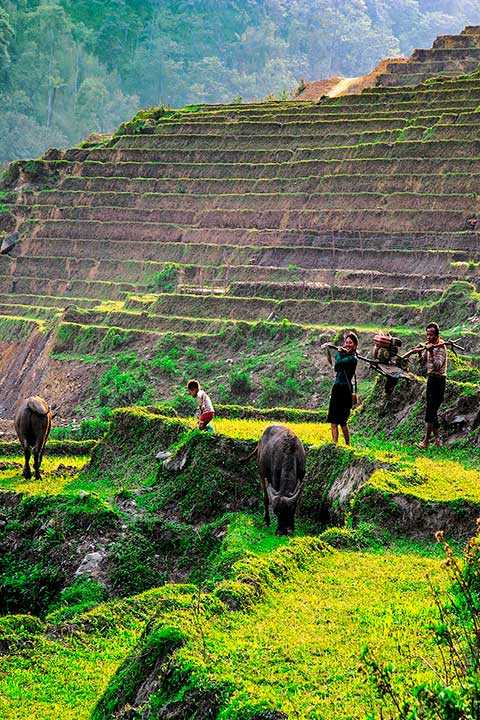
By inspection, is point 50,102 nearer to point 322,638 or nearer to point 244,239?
point 244,239

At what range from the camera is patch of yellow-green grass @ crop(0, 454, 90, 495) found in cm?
1886

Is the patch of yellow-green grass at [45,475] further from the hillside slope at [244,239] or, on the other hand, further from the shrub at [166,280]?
the shrub at [166,280]

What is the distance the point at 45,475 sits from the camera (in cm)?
2119

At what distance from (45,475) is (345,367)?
241 inches

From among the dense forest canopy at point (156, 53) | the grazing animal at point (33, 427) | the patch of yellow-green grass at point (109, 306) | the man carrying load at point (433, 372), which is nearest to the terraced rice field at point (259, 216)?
the patch of yellow-green grass at point (109, 306)

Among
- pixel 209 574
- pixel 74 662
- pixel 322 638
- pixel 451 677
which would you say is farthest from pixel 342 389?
pixel 451 677

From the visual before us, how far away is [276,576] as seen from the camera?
1241 cm

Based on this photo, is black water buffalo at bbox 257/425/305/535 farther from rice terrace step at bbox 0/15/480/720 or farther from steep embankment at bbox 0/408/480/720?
steep embankment at bbox 0/408/480/720

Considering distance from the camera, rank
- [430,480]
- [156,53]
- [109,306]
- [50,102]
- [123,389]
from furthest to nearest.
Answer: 1. [156,53]
2. [50,102]
3. [109,306]
4. [123,389]
5. [430,480]

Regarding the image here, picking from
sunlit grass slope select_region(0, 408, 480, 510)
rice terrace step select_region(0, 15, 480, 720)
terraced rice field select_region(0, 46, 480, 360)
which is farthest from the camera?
terraced rice field select_region(0, 46, 480, 360)

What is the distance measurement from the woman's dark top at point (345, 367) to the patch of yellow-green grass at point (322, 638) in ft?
14.4

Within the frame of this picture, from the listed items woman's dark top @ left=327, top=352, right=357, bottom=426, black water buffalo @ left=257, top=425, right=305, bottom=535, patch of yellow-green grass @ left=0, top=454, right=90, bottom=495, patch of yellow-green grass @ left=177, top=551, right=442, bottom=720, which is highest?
woman's dark top @ left=327, top=352, right=357, bottom=426

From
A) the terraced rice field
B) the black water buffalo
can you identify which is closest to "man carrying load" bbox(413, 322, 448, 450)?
the black water buffalo

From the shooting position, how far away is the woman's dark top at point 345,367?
17.2m
